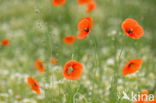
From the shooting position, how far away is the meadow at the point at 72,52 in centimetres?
399

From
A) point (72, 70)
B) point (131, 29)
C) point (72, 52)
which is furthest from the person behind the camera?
point (72, 52)

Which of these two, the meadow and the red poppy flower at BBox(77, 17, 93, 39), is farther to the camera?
the meadow

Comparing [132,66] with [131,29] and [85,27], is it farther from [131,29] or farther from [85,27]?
[85,27]

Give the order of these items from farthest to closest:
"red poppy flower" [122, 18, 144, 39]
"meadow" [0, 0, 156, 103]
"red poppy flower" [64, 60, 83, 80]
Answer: "meadow" [0, 0, 156, 103]
"red poppy flower" [122, 18, 144, 39]
"red poppy flower" [64, 60, 83, 80]

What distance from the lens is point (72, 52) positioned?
12.6ft

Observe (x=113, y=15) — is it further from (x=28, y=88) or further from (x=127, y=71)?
(x=127, y=71)

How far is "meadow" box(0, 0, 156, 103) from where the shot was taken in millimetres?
3985

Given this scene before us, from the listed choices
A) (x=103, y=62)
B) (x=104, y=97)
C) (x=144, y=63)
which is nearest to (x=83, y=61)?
(x=103, y=62)

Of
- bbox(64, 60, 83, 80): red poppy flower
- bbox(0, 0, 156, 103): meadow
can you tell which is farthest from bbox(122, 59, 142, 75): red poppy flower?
bbox(64, 60, 83, 80): red poppy flower

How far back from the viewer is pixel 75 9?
831 cm

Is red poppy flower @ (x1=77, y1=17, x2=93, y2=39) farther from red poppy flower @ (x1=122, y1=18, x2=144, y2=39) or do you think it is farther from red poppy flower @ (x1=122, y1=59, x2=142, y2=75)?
red poppy flower @ (x1=122, y1=59, x2=142, y2=75)

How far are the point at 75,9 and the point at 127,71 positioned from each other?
16.5 feet

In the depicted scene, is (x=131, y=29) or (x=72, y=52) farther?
(x=72, y=52)

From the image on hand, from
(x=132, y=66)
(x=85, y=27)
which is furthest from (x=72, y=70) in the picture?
(x=132, y=66)
